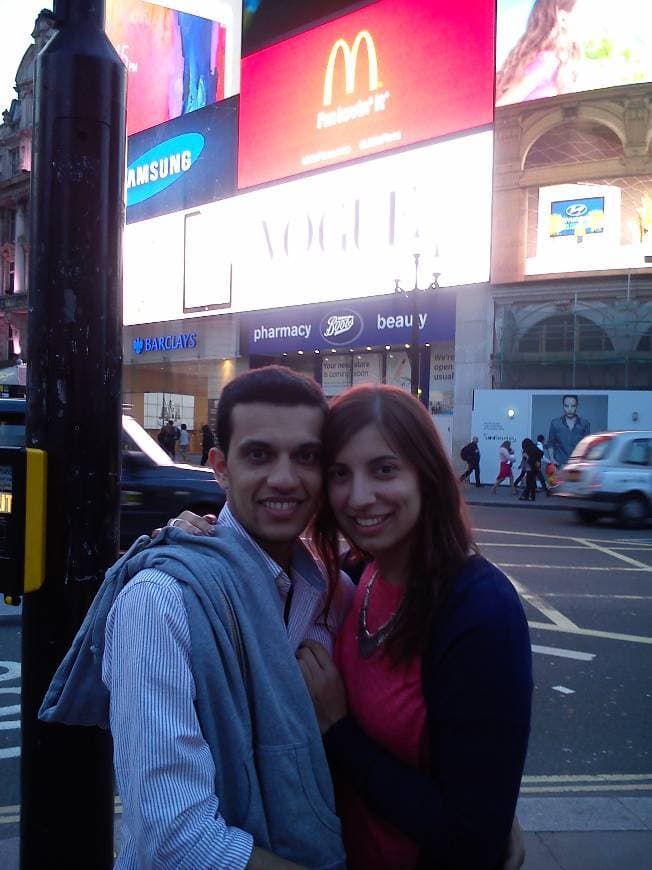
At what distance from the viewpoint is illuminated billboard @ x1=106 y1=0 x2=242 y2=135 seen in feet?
131

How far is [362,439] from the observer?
163 cm

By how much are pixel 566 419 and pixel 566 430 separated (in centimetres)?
33

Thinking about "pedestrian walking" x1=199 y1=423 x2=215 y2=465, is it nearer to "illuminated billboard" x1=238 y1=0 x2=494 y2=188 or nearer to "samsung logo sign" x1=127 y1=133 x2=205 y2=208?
"illuminated billboard" x1=238 y1=0 x2=494 y2=188

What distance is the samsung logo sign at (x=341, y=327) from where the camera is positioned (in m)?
29.6

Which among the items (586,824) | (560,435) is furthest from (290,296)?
(586,824)

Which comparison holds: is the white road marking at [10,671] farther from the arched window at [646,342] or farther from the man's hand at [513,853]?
the arched window at [646,342]

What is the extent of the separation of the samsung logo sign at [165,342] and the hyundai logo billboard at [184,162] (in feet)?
20.0

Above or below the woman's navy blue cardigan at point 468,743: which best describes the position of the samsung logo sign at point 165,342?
above

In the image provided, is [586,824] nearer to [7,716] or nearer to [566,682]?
[566,682]

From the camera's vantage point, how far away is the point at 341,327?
30125mm

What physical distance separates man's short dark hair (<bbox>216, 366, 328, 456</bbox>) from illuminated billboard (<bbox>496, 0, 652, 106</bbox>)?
2808cm

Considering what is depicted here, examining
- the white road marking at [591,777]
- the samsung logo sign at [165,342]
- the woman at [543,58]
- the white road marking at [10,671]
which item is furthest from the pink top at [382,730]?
the samsung logo sign at [165,342]

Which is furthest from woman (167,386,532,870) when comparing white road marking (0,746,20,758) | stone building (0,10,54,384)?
stone building (0,10,54,384)

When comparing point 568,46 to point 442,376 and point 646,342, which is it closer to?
point 646,342
